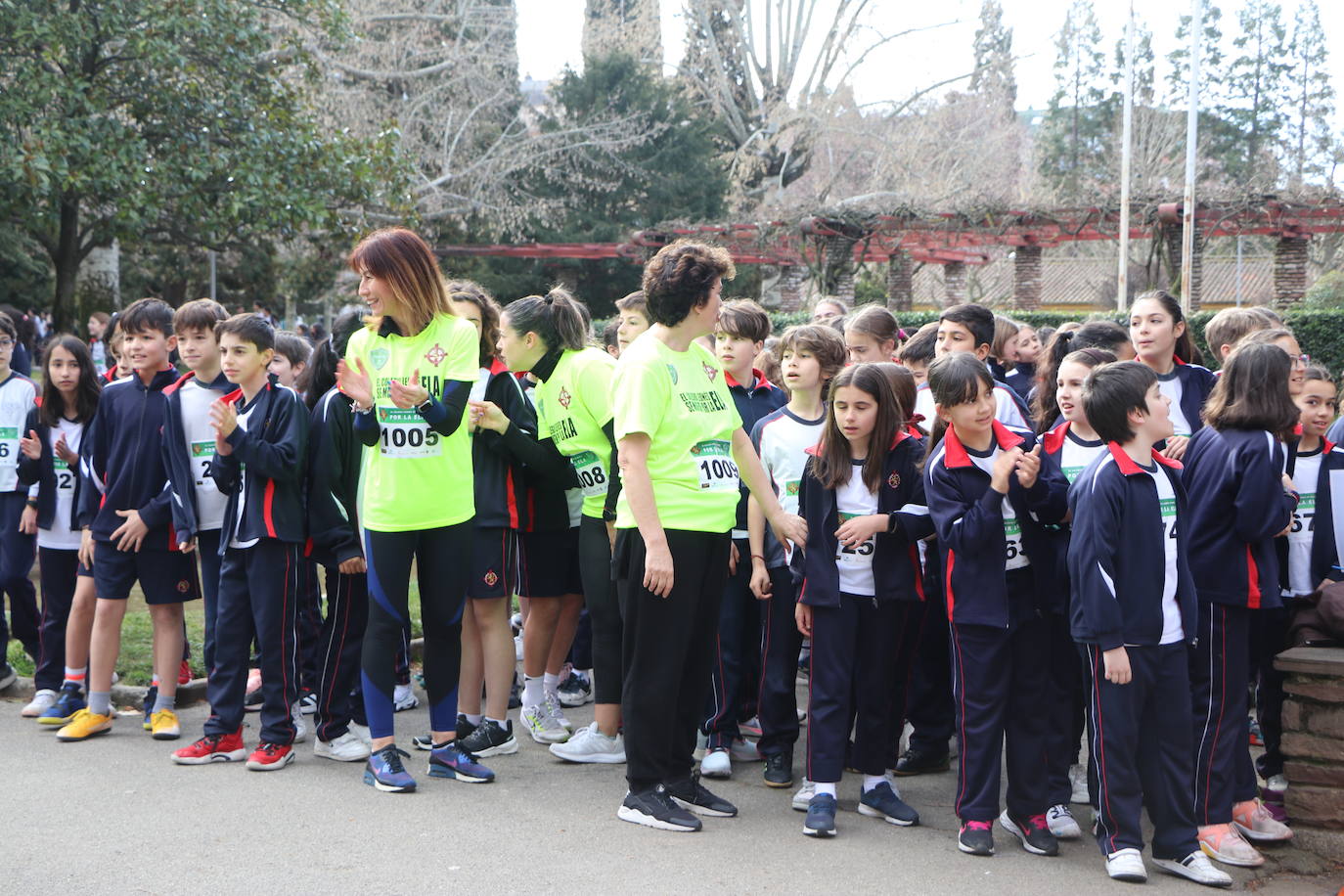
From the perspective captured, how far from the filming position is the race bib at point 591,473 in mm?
5258

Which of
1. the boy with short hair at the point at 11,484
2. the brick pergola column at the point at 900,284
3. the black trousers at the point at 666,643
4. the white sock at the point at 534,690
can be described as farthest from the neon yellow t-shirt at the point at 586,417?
the brick pergola column at the point at 900,284

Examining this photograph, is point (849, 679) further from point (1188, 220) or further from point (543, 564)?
point (1188, 220)

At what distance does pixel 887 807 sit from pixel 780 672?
73 cm

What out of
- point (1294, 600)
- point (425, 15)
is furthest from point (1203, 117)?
point (1294, 600)

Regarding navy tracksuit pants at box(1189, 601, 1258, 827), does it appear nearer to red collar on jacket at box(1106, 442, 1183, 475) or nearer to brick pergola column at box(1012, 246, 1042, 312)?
red collar on jacket at box(1106, 442, 1183, 475)

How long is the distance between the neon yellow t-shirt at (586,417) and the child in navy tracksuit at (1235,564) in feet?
7.62

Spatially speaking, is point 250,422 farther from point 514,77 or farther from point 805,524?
point 514,77

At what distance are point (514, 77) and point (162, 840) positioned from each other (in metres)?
29.6

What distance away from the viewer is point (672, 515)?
14.6 ft

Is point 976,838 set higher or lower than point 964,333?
lower

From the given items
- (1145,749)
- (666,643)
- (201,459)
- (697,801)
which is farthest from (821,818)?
(201,459)

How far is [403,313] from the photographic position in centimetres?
485

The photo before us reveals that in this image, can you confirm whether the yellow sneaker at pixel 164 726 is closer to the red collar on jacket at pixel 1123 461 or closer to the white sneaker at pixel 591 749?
the white sneaker at pixel 591 749

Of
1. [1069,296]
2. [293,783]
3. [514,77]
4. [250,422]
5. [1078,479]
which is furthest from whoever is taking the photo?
[1069,296]
